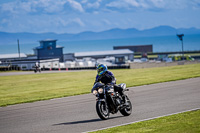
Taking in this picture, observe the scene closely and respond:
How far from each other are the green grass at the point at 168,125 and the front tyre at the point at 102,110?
4.48 ft

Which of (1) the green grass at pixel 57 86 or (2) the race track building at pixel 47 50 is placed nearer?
(1) the green grass at pixel 57 86

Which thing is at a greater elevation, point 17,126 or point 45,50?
point 45,50

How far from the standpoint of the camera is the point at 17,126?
1141 cm

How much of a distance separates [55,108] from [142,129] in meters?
6.78

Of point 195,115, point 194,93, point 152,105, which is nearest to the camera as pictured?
point 195,115

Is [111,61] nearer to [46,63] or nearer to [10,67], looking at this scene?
[46,63]

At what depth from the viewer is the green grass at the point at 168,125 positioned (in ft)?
29.6

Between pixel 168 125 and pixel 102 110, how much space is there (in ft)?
8.35

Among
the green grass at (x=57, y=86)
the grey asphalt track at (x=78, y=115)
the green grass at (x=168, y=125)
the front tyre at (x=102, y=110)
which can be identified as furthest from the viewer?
the green grass at (x=57, y=86)

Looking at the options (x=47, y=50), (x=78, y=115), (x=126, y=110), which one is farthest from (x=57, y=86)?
(x=47, y=50)

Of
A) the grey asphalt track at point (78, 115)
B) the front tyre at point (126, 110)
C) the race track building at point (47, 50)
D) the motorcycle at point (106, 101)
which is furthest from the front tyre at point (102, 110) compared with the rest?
the race track building at point (47, 50)

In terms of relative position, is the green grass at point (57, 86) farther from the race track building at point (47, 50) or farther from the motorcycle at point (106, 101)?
the race track building at point (47, 50)

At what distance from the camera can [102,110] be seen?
37.9 ft

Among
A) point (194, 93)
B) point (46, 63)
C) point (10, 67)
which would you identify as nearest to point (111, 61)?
point (46, 63)
